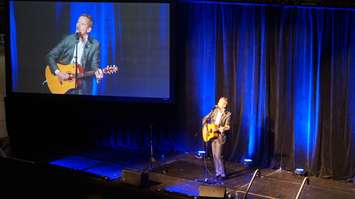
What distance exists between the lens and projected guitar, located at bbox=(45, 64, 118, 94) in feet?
30.2

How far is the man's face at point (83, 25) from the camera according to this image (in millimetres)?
9289

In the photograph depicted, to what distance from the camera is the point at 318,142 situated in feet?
26.4

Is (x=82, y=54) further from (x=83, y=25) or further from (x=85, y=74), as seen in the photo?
(x=83, y=25)

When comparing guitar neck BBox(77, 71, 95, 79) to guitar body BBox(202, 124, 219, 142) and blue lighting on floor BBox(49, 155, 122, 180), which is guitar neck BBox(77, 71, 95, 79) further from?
guitar body BBox(202, 124, 219, 142)

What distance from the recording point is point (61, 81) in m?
9.54

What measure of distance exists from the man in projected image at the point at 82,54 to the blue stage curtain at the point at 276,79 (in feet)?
5.56

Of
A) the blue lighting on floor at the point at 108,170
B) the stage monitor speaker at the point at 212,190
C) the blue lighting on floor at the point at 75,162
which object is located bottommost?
the blue lighting on floor at the point at 108,170

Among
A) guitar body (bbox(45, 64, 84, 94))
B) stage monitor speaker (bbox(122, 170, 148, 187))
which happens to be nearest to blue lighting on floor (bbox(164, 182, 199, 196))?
stage monitor speaker (bbox(122, 170, 148, 187))

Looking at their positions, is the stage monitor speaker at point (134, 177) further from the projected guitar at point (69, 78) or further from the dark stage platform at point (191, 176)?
the projected guitar at point (69, 78)

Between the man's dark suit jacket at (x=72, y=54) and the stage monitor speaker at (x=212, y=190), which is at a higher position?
the man's dark suit jacket at (x=72, y=54)

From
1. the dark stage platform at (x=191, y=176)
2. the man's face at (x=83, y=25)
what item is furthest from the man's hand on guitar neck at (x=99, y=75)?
the dark stage platform at (x=191, y=176)

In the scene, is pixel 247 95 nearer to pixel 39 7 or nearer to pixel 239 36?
pixel 239 36

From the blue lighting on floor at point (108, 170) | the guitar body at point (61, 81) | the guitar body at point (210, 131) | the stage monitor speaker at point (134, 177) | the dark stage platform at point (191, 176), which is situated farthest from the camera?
the guitar body at point (61, 81)

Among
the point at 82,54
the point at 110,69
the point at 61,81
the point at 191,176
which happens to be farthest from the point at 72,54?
the point at 191,176
